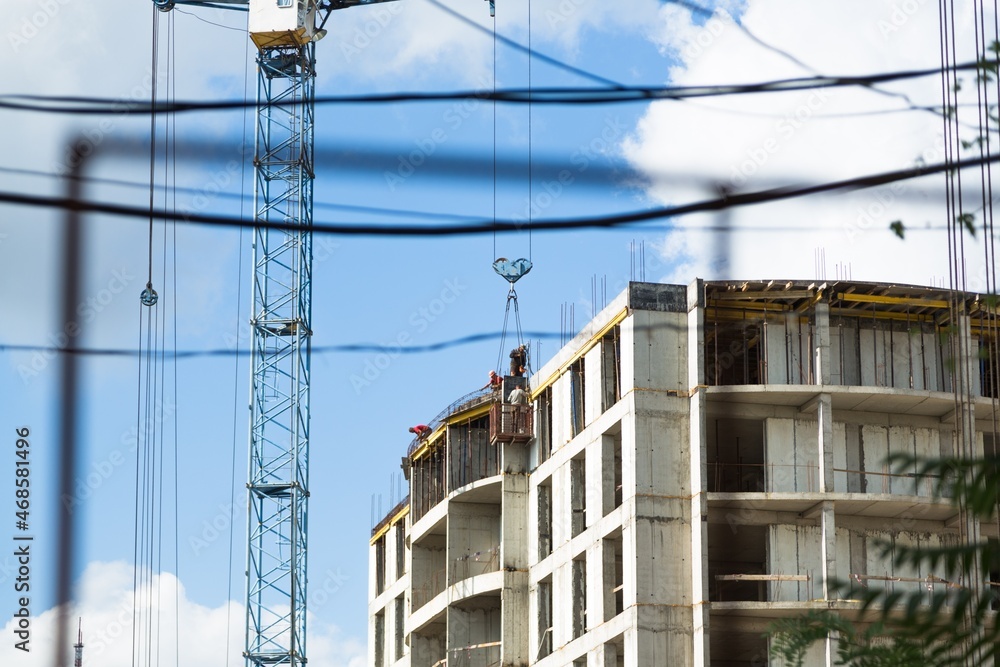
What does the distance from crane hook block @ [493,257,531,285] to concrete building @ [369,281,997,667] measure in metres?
2.73

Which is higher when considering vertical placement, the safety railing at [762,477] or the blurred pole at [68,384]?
the safety railing at [762,477]

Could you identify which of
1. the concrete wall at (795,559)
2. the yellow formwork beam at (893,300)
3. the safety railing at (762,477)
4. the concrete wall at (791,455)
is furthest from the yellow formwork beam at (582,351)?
the concrete wall at (795,559)

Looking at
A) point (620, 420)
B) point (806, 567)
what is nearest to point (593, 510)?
point (620, 420)

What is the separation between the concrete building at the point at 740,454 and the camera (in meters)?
56.4

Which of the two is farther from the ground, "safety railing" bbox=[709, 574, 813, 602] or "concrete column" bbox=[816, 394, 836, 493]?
"concrete column" bbox=[816, 394, 836, 493]

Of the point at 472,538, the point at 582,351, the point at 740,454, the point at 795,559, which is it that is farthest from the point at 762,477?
the point at 472,538

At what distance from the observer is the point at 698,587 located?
183ft

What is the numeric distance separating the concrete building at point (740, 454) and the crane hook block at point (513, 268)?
8.95 ft

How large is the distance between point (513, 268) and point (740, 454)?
9.27 metres

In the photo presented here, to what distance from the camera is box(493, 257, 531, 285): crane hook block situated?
61.7m

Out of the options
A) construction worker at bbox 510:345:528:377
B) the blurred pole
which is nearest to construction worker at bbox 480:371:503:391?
construction worker at bbox 510:345:528:377

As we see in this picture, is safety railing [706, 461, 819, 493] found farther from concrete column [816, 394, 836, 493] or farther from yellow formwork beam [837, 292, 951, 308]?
yellow formwork beam [837, 292, 951, 308]

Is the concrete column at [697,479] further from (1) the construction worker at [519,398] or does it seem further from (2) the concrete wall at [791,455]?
(1) the construction worker at [519,398]

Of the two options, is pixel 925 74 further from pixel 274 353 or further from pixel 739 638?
pixel 274 353
